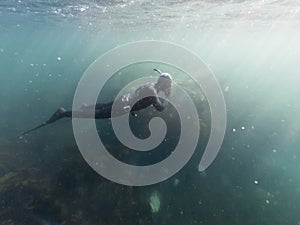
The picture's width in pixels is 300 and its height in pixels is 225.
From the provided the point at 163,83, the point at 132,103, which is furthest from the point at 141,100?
the point at 163,83

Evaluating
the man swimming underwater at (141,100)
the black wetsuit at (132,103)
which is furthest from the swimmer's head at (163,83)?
the black wetsuit at (132,103)

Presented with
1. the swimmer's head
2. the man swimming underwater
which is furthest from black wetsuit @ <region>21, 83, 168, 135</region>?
the swimmer's head

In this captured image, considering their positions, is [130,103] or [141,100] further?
[130,103]

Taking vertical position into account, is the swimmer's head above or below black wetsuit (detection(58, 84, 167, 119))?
above

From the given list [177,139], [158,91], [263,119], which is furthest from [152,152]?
[263,119]

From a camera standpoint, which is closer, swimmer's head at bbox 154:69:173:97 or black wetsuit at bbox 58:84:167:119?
black wetsuit at bbox 58:84:167:119

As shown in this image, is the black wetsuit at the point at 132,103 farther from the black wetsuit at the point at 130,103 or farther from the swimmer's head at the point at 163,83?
the swimmer's head at the point at 163,83

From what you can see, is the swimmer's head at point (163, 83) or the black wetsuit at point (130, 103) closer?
the black wetsuit at point (130, 103)

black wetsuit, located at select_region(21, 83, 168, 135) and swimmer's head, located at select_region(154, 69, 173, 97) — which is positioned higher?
swimmer's head, located at select_region(154, 69, 173, 97)

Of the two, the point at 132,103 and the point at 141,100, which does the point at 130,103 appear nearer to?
the point at 132,103

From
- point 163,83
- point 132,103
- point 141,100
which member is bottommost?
point 132,103

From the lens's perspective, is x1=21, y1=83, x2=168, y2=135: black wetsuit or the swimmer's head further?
the swimmer's head

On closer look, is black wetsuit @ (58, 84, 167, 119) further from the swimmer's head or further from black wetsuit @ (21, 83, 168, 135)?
the swimmer's head

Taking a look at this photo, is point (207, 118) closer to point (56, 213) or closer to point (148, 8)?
point (56, 213)
